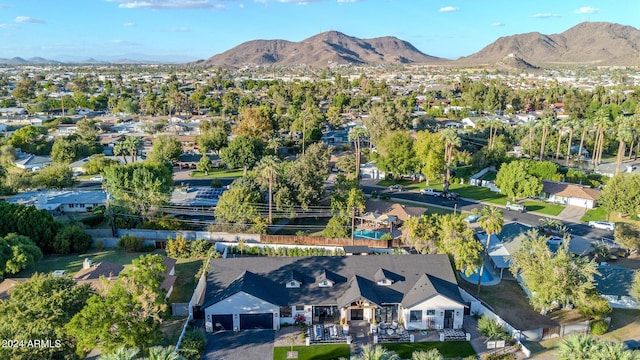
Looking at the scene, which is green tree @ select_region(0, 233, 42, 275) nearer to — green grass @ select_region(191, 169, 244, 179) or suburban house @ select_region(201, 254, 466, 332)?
suburban house @ select_region(201, 254, 466, 332)

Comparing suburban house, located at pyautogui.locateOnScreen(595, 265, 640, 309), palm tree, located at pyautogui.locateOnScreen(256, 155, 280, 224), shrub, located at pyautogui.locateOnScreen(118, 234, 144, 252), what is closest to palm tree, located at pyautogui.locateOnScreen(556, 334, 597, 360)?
suburban house, located at pyautogui.locateOnScreen(595, 265, 640, 309)

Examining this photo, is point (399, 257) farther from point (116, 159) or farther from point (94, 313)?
point (116, 159)

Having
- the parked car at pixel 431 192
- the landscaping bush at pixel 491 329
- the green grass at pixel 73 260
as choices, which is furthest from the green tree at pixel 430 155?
the green grass at pixel 73 260

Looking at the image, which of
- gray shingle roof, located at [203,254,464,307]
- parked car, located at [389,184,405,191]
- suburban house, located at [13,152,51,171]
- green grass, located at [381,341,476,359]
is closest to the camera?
green grass, located at [381,341,476,359]

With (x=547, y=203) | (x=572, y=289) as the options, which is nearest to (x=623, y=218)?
(x=547, y=203)

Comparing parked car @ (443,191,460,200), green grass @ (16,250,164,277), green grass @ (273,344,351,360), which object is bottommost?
green grass @ (16,250,164,277)

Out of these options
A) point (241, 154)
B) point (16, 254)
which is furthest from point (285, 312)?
point (241, 154)

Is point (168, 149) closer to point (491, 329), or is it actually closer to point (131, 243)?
point (131, 243)

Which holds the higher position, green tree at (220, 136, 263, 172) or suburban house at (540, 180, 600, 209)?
green tree at (220, 136, 263, 172)
